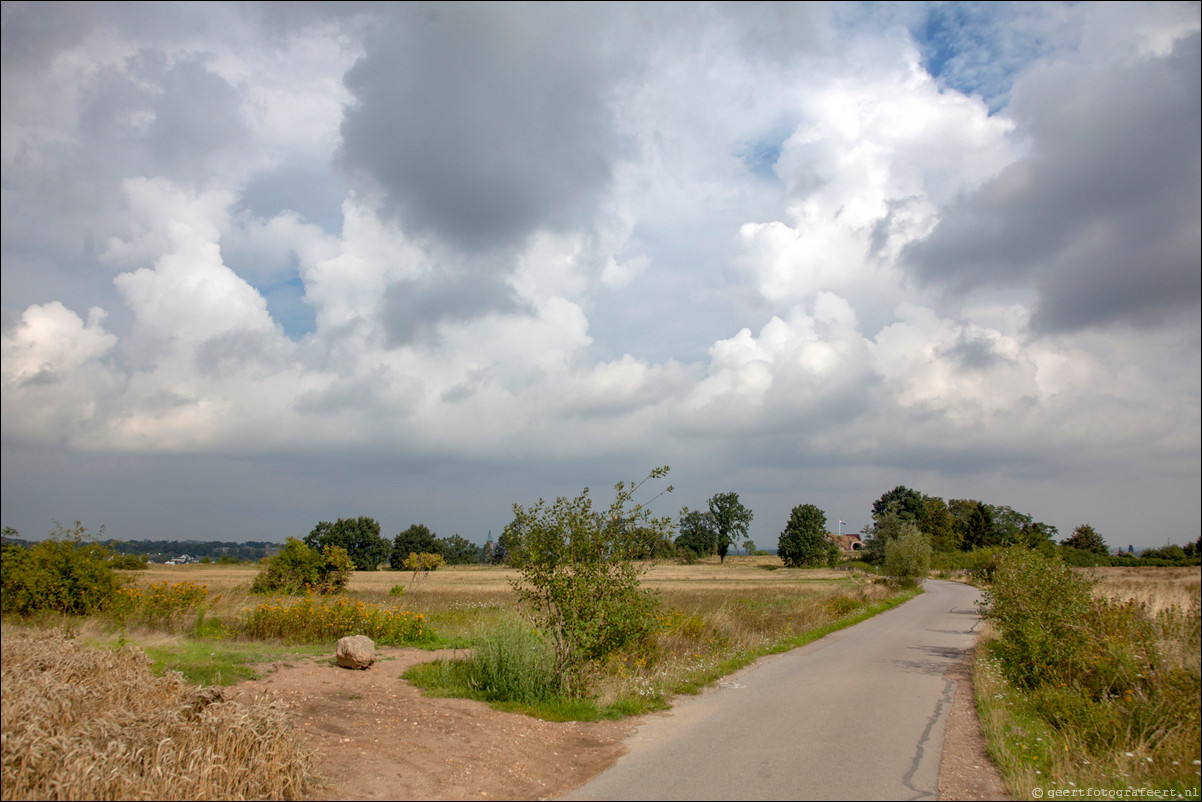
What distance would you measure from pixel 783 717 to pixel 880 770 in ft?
7.64

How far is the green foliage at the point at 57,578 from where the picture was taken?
13.0m

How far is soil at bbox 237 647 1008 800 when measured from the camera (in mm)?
6254

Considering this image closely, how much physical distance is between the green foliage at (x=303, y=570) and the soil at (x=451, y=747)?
15927 millimetres

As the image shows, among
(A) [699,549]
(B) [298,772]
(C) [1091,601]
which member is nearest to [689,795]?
(B) [298,772]

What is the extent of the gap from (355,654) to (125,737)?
6797mm

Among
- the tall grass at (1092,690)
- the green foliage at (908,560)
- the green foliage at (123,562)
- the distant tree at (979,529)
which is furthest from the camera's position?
the distant tree at (979,529)

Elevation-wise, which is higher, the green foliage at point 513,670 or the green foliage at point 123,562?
the green foliage at point 123,562

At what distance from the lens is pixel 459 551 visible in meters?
148

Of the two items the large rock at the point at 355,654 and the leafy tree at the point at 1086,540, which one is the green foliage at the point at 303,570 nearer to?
the large rock at the point at 355,654

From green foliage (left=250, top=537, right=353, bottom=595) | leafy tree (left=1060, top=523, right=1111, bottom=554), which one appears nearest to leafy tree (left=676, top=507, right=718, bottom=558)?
leafy tree (left=1060, top=523, right=1111, bottom=554)

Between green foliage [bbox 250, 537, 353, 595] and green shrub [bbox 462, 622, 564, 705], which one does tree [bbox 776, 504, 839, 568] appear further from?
green shrub [bbox 462, 622, 564, 705]

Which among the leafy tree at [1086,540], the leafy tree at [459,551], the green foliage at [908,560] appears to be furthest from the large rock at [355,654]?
the leafy tree at [459,551]

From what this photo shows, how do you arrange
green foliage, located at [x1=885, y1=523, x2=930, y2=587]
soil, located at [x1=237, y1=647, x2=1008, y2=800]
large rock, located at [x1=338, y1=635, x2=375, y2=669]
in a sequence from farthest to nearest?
green foliage, located at [x1=885, y1=523, x2=930, y2=587] < large rock, located at [x1=338, y1=635, x2=375, y2=669] < soil, located at [x1=237, y1=647, x2=1008, y2=800]

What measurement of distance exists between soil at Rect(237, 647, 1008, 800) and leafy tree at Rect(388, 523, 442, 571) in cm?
10154
